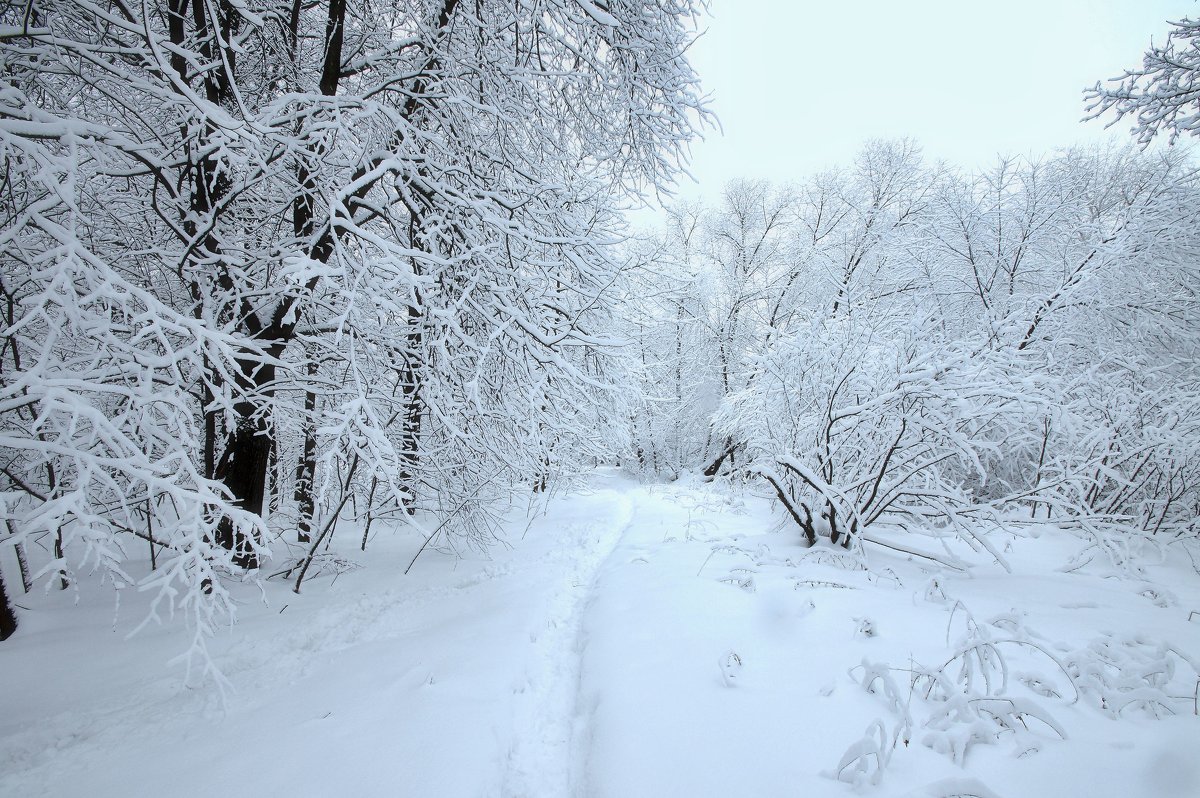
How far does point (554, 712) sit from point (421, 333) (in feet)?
10.3

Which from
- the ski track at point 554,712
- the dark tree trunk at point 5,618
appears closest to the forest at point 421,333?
the dark tree trunk at point 5,618

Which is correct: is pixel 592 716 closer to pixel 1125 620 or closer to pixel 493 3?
pixel 1125 620

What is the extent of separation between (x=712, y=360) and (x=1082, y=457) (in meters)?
12.3

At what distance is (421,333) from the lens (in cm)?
412

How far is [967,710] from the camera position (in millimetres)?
2049

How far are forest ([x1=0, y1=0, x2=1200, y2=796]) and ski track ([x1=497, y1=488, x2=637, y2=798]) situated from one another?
34cm

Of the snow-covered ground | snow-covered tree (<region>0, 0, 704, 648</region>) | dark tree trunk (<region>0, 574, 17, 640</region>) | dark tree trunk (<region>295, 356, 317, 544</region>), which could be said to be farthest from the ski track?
dark tree trunk (<region>0, 574, 17, 640</region>)

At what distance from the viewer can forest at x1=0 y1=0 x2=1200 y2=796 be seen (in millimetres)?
2506

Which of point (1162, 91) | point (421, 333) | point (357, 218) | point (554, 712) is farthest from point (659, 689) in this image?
point (1162, 91)

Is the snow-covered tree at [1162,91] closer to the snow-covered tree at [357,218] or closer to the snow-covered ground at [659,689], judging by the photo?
the snow-covered ground at [659,689]

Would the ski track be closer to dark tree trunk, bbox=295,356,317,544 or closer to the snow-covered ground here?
the snow-covered ground

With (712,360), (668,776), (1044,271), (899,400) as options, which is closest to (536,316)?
(668,776)

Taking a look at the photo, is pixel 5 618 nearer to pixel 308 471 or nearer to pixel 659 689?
pixel 308 471

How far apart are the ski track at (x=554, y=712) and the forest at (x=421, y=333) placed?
0.34m
